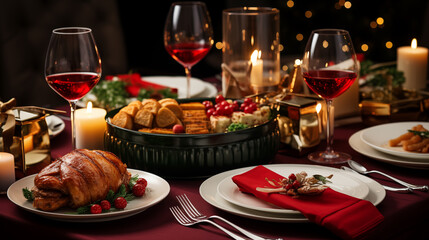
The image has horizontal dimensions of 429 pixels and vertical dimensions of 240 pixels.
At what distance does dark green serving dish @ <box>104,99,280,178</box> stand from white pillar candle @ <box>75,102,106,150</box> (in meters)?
0.16

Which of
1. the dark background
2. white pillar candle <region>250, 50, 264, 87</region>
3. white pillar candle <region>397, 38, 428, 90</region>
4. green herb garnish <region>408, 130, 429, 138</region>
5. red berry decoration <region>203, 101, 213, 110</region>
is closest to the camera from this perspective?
green herb garnish <region>408, 130, 429, 138</region>

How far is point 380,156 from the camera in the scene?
1511mm

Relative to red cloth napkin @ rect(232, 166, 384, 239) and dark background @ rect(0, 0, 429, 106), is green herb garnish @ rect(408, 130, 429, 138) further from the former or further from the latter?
dark background @ rect(0, 0, 429, 106)

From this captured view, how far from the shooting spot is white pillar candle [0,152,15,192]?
133 cm

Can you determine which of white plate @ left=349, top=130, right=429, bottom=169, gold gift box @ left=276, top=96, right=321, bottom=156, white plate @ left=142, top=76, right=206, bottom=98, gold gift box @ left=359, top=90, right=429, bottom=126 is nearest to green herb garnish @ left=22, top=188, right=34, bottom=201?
gold gift box @ left=276, top=96, right=321, bottom=156

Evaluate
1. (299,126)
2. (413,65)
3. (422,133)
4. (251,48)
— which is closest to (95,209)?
(299,126)

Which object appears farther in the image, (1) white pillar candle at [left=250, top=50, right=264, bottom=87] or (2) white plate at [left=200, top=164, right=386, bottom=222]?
(1) white pillar candle at [left=250, top=50, right=264, bottom=87]

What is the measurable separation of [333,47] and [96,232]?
0.79 metres

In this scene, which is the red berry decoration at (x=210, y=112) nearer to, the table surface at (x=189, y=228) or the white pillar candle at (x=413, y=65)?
the table surface at (x=189, y=228)

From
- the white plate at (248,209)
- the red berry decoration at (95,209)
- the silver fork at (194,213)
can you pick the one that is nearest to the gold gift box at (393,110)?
the white plate at (248,209)

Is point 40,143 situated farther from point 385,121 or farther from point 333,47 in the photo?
point 385,121

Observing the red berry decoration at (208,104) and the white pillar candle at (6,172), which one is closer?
the white pillar candle at (6,172)

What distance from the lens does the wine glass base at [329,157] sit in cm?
153

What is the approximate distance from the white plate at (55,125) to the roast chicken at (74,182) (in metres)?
0.60
